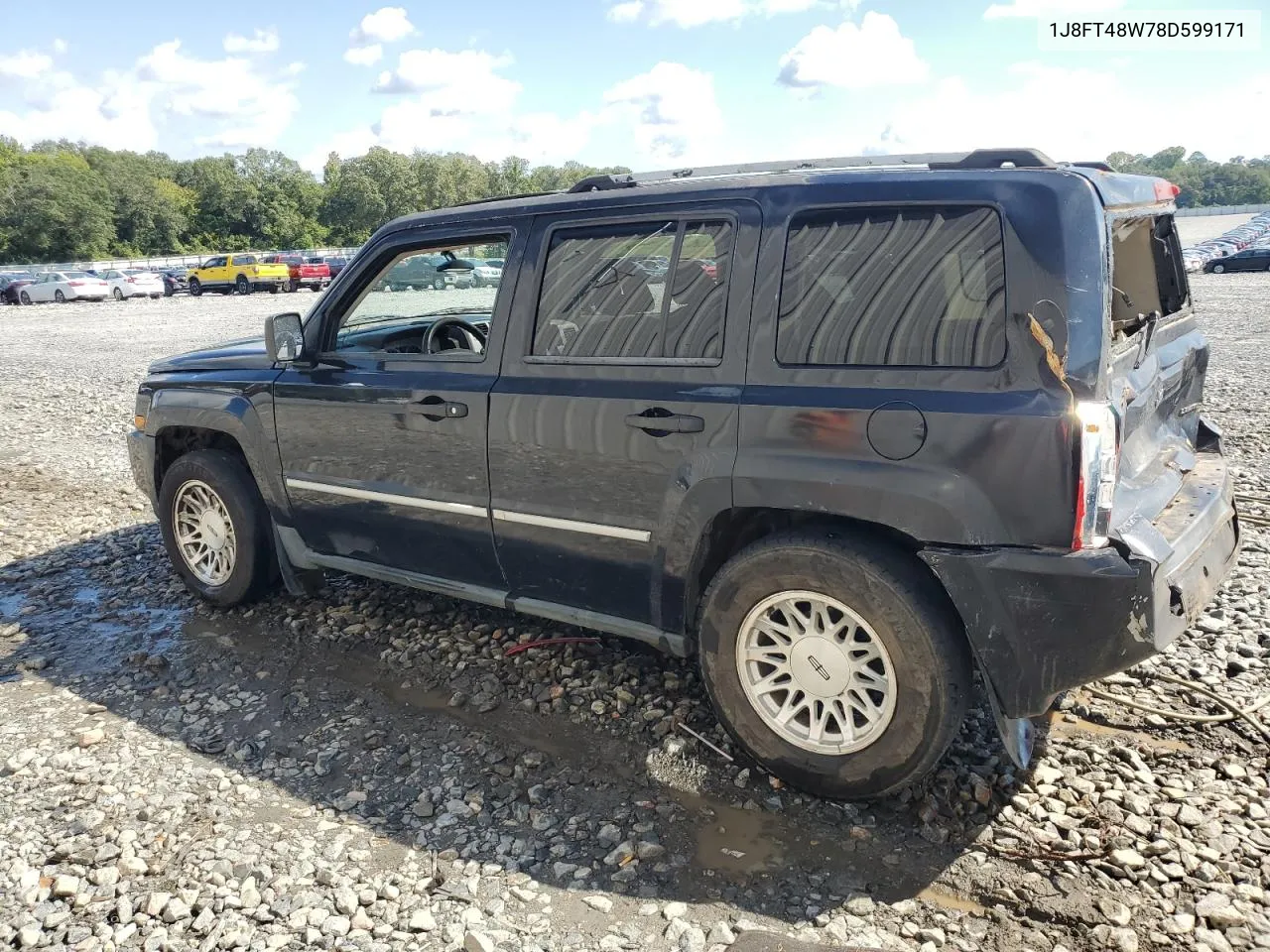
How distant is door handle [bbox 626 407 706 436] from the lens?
10.9ft

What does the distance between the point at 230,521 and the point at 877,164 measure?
3.59 meters

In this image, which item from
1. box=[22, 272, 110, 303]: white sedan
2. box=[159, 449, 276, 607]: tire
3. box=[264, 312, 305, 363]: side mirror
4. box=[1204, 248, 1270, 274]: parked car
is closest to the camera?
box=[264, 312, 305, 363]: side mirror

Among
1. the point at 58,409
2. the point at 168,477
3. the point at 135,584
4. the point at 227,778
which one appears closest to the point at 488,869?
the point at 227,778

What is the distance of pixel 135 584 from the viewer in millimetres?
5602

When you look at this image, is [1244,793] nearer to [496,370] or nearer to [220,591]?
[496,370]

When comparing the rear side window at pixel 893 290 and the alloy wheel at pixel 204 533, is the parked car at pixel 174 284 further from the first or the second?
the rear side window at pixel 893 290

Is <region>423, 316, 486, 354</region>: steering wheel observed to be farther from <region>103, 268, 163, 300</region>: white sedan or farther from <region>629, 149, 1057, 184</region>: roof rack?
<region>103, 268, 163, 300</region>: white sedan

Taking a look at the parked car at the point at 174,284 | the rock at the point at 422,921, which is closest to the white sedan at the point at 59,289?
the parked car at the point at 174,284

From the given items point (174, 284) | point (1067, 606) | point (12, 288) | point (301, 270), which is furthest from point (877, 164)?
point (174, 284)

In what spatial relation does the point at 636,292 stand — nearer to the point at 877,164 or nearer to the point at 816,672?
the point at 877,164

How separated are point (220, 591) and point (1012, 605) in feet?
13.1

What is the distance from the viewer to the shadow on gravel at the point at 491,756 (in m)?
2.96


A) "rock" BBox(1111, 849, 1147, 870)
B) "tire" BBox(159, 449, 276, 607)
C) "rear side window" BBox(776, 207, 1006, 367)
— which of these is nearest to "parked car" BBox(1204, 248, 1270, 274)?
"rear side window" BBox(776, 207, 1006, 367)

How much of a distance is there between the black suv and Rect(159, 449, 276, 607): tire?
2.39 feet
